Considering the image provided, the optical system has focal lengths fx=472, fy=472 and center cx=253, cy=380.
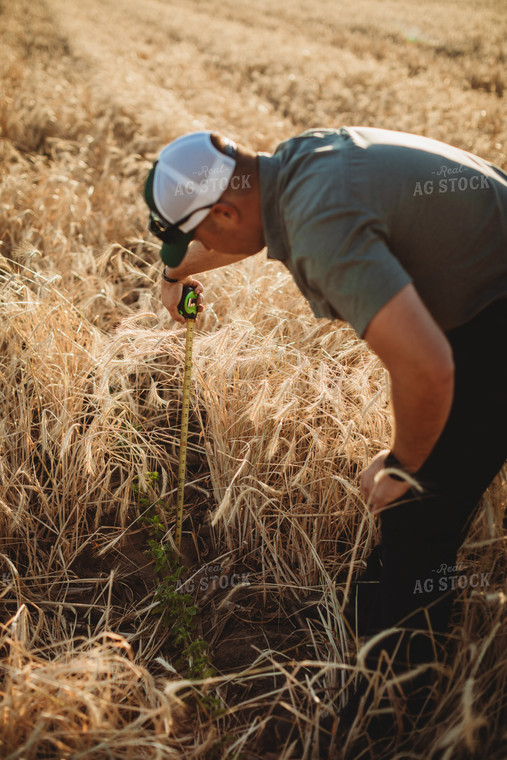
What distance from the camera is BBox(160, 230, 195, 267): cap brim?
1.42m

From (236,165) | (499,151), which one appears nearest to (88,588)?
(236,165)

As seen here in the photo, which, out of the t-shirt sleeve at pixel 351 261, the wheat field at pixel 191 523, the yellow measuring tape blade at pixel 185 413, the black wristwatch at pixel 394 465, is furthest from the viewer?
the yellow measuring tape blade at pixel 185 413

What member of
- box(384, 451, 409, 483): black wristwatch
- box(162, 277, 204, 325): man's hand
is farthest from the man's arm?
box(162, 277, 204, 325): man's hand

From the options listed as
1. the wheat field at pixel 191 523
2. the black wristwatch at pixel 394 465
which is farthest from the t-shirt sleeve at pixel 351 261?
the wheat field at pixel 191 523

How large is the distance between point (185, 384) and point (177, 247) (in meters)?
0.67

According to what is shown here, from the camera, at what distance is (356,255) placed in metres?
1.04

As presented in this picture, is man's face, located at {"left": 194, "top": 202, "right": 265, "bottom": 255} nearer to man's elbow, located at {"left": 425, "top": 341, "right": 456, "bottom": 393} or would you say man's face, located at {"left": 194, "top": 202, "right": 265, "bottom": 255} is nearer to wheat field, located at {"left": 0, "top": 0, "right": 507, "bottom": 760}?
man's elbow, located at {"left": 425, "top": 341, "right": 456, "bottom": 393}

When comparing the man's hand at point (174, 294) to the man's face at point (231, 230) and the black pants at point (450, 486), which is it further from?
the black pants at point (450, 486)

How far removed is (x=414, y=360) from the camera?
1.04m

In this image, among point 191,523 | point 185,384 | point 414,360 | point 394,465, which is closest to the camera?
point 414,360

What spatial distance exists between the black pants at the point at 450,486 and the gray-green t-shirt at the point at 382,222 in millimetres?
96

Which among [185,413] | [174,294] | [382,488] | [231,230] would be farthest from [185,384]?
[382,488]

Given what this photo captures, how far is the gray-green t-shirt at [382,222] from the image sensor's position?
105 cm

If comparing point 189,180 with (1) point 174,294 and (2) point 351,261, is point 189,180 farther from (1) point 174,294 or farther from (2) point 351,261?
(1) point 174,294
